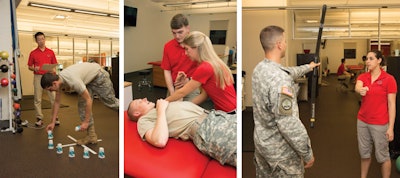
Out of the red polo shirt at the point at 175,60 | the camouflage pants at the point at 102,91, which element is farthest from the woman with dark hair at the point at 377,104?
the camouflage pants at the point at 102,91

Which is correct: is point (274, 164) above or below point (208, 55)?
A: below

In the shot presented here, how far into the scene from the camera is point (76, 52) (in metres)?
3.28

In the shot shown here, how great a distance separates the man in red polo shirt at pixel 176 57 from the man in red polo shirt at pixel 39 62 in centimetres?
321

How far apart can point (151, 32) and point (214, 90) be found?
1.42 feet

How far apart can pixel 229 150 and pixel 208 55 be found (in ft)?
1.60

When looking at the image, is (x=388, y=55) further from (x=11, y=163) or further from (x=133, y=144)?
(x=11, y=163)

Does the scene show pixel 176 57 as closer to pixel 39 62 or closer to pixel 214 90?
pixel 214 90

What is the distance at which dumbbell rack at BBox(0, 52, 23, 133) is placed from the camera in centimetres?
477

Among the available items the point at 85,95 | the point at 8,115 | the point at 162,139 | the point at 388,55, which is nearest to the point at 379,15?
the point at 388,55

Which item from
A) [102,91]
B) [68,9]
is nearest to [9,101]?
[68,9]

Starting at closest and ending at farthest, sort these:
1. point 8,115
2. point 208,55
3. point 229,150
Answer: point 208,55 < point 229,150 < point 8,115

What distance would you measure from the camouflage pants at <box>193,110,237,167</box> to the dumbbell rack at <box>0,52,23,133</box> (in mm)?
4009

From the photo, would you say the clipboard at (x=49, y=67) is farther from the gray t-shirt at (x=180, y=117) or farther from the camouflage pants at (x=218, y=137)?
the camouflage pants at (x=218, y=137)

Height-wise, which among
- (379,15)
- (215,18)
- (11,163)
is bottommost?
(11,163)
